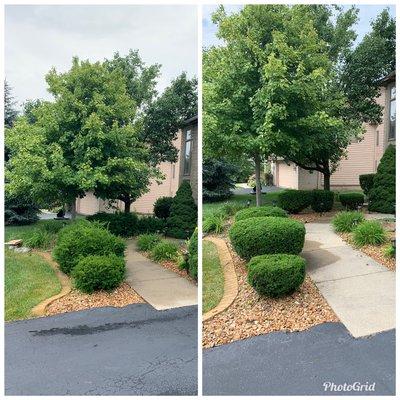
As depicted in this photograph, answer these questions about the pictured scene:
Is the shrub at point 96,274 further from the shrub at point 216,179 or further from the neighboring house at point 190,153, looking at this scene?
the shrub at point 216,179

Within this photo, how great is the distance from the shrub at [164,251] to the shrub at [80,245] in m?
0.63

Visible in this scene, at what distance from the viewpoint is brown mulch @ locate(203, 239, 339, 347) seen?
2637mm

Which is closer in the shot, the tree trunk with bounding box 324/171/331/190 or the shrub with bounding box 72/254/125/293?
the tree trunk with bounding box 324/171/331/190

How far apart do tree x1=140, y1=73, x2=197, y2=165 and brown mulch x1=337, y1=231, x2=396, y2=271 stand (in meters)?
1.74

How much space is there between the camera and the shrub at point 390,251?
305 cm

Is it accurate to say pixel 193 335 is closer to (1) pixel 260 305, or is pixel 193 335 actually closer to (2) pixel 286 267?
(1) pixel 260 305

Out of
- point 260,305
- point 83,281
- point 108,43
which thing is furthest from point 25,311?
point 108,43

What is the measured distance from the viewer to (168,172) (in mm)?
5371

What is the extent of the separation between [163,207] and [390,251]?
325 centimetres

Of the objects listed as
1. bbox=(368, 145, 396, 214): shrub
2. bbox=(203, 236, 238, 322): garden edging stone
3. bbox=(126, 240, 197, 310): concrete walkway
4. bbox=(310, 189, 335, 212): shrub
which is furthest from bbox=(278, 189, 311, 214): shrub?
bbox=(126, 240, 197, 310): concrete walkway

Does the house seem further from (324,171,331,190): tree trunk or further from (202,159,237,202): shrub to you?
(324,171,331,190): tree trunk

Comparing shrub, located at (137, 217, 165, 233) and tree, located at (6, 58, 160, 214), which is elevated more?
tree, located at (6, 58, 160, 214)

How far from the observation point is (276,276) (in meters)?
2.80

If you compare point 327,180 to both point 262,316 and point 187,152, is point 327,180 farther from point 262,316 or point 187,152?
point 187,152
